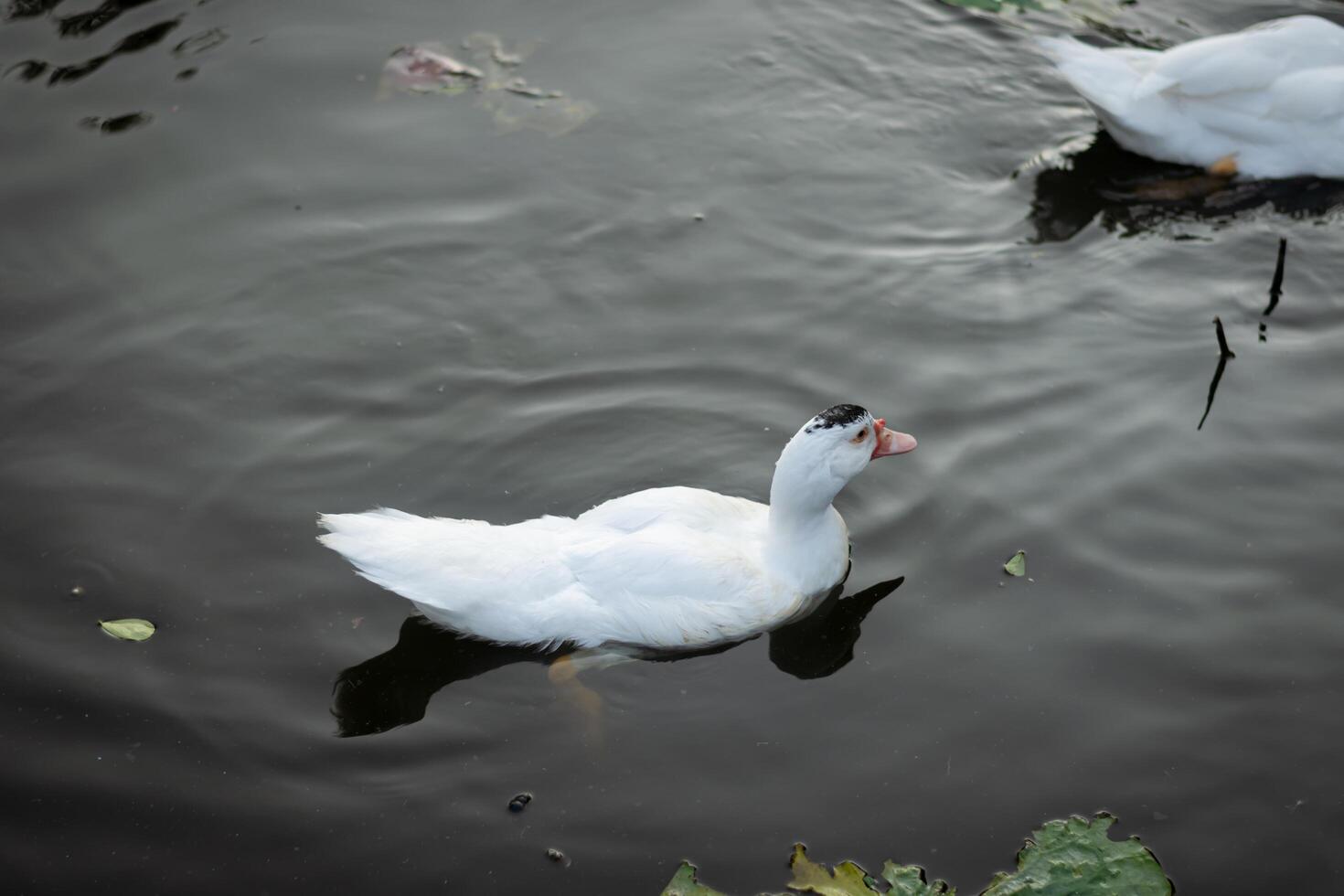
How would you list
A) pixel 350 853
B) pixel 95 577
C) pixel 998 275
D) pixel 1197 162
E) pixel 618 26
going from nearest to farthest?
pixel 350 853
pixel 95 577
pixel 998 275
pixel 1197 162
pixel 618 26

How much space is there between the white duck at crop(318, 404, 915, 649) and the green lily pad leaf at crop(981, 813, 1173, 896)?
1.35 meters

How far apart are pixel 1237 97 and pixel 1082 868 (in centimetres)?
522

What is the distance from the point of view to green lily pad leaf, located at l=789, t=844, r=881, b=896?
164 inches

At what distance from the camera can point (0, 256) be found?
6887 mm

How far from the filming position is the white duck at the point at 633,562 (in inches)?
190

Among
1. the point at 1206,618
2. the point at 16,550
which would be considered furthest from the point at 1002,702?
the point at 16,550

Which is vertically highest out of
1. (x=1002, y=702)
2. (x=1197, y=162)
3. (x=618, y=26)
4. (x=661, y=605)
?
(x=618, y=26)

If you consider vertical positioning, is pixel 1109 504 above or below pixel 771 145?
below

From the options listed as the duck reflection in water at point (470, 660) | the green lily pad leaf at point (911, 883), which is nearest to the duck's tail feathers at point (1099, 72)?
the duck reflection in water at point (470, 660)

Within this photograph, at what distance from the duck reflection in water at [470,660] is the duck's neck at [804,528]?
0.17m

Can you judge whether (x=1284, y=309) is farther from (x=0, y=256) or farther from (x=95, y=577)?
(x=0, y=256)

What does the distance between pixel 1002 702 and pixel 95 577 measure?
3675 millimetres

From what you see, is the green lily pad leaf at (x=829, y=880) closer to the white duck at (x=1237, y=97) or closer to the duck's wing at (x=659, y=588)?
the duck's wing at (x=659, y=588)

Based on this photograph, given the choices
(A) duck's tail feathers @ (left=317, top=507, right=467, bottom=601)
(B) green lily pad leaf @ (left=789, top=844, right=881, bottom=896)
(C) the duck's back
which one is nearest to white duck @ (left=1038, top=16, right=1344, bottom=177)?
(C) the duck's back
